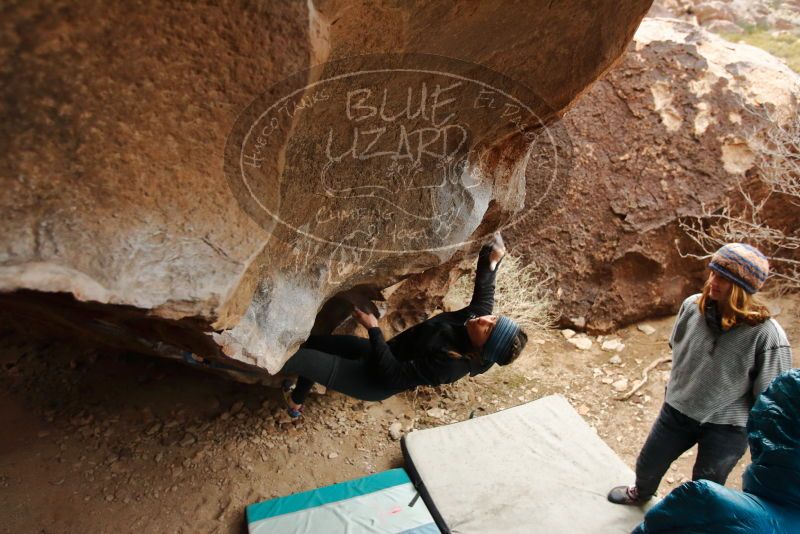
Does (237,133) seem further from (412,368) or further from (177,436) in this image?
(177,436)

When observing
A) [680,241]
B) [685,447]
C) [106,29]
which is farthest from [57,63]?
[680,241]

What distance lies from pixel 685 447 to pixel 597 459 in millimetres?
732

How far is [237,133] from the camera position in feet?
4.19

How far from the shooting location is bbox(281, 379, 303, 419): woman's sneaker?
9.95 ft

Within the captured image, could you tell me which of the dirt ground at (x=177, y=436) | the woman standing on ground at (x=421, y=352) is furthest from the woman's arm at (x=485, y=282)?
the dirt ground at (x=177, y=436)

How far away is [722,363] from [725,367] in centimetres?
2

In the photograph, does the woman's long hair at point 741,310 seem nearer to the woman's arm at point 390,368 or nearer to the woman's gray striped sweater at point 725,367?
the woman's gray striped sweater at point 725,367

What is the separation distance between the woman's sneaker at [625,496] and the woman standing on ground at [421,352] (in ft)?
3.64

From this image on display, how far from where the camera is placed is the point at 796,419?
3.50 ft

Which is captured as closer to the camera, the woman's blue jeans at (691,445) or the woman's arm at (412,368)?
the woman's blue jeans at (691,445)

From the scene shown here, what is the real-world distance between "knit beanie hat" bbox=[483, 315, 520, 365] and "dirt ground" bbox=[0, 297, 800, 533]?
4.09ft

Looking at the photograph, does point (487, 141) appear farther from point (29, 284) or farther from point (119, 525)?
point (119, 525)

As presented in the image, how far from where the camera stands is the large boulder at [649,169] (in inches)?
172

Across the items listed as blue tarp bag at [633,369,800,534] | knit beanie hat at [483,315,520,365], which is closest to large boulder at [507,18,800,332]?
knit beanie hat at [483,315,520,365]
